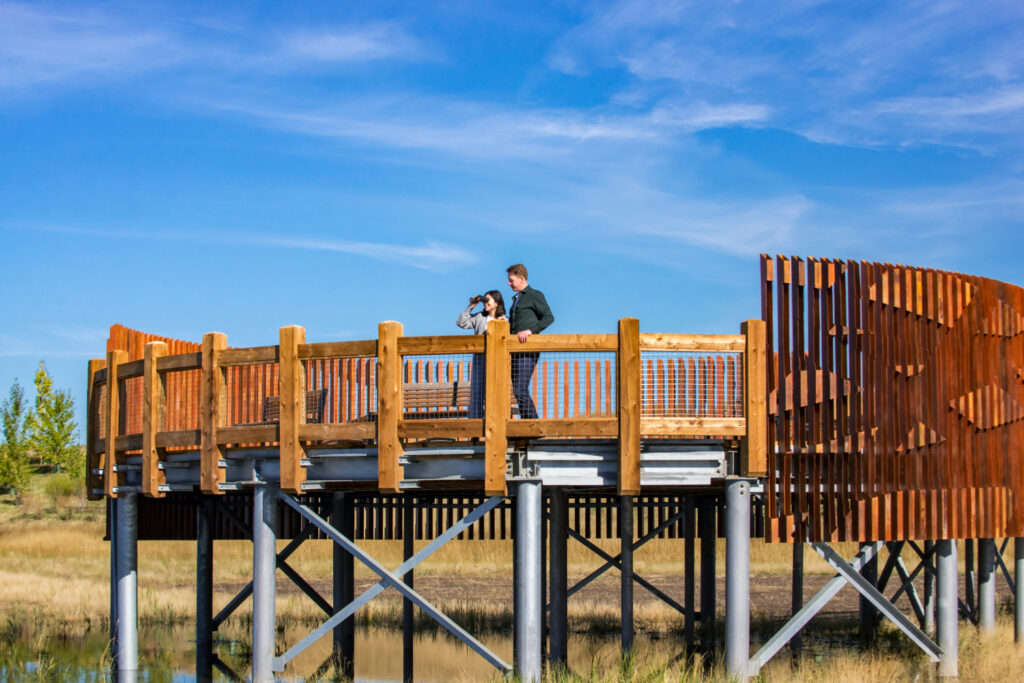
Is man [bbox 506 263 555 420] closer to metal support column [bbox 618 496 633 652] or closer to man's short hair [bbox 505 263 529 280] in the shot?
man's short hair [bbox 505 263 529 280]

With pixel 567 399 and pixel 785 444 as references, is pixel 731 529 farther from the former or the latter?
pixel 567 399

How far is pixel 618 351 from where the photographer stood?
12766 mm

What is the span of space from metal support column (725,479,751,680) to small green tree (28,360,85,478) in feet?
158

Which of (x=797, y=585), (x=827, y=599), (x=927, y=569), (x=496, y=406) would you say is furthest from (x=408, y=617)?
(x=927, y=569)

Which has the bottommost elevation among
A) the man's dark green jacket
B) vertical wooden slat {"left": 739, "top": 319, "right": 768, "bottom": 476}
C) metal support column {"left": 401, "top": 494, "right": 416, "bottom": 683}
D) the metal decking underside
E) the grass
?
the grass

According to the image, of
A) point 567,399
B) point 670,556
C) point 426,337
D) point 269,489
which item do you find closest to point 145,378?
point 269,489

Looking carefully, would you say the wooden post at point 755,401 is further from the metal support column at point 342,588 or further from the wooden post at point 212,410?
the metal support column at point 342,588

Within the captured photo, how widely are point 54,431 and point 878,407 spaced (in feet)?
165

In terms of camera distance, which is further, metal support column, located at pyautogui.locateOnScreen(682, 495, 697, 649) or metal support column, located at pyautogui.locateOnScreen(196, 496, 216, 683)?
metal support column, located at pyautogui.locateOnScreen(682, 495, 697, 649)

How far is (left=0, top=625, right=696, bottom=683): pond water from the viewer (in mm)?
17922

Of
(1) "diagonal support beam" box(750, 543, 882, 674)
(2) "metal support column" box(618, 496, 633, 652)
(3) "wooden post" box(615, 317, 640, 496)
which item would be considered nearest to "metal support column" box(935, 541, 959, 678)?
(1) "diagonal support beam" box(750, 543, 882, 674)

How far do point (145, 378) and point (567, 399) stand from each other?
594 centimetres

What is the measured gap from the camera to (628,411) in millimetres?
12680

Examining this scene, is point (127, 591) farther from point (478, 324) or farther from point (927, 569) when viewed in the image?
point (927, 569)
